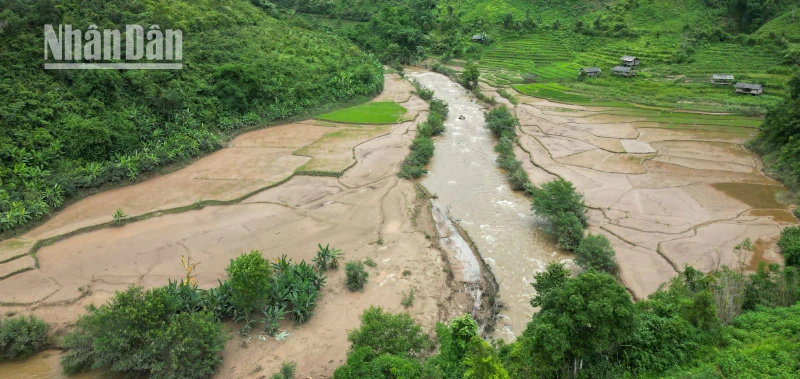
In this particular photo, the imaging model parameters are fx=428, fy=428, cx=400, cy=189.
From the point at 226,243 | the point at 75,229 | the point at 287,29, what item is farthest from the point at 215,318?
the point at 287,29

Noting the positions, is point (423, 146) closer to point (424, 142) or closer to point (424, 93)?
point (424, 142)

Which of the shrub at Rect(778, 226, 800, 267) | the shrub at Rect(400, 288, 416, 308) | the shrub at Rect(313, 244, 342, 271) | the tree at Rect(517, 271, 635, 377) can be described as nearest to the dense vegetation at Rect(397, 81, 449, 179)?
the shrub at Rect(313, 244, 342, 271)

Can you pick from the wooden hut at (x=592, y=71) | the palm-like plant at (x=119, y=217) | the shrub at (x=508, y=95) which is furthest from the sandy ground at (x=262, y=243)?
the wooden hut at (x=592, y=71)

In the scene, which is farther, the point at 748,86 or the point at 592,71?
the point at 592,71

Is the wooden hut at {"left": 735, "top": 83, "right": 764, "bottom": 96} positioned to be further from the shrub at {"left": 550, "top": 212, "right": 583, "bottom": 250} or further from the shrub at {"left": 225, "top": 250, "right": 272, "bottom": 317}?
the shrub at {"left": 225, "top": 250, "right": 272, "bottom": 317}

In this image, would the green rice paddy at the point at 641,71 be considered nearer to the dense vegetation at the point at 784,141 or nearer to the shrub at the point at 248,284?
the dense vegetation at the point at 784,141

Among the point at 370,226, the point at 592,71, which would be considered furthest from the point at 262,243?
the point at 592,71

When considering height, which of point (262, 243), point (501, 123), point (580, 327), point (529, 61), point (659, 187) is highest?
point (529, 61)
